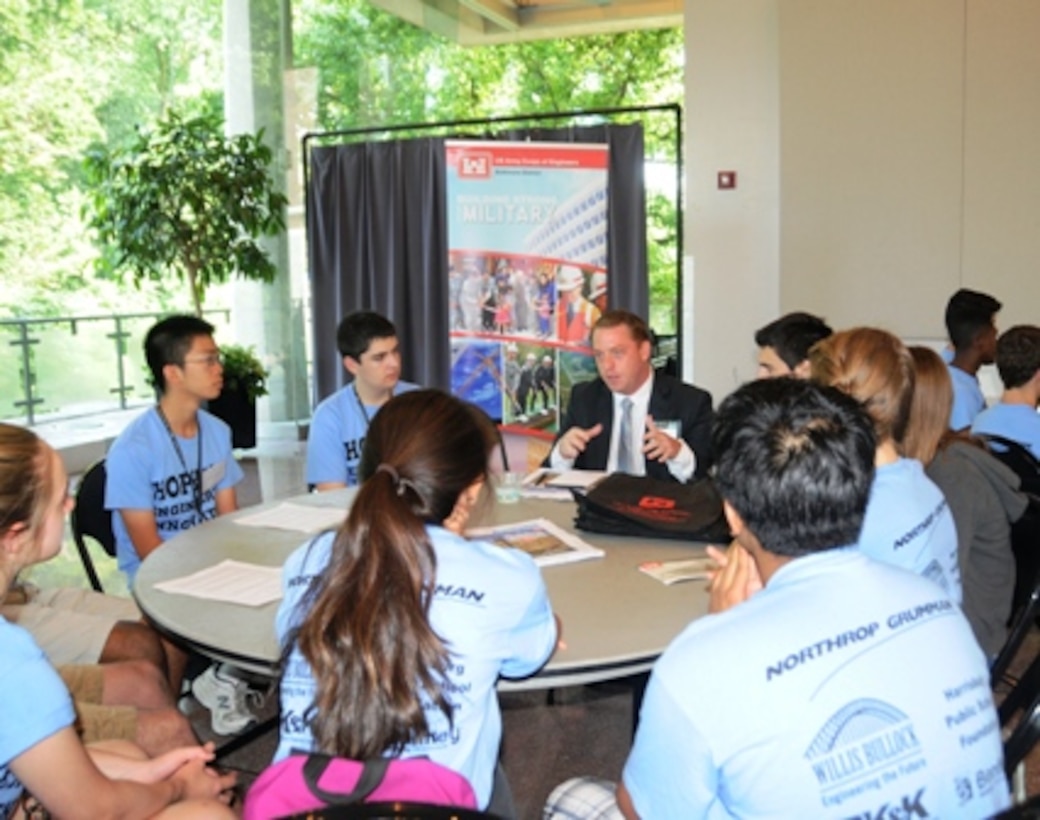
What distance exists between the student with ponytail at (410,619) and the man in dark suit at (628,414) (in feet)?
5.78

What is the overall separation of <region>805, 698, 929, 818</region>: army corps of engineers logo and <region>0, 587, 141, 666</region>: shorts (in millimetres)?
1813

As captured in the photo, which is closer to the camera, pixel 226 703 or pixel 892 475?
pixel 892 475

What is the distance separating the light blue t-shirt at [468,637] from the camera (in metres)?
1.44

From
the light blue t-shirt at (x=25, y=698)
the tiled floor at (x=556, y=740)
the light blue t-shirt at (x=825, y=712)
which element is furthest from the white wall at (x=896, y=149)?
the light blue t-shirt at (x=25, y=698)

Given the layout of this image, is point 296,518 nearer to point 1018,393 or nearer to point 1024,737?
point 1024,737

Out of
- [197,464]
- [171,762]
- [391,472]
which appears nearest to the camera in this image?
[391,472]

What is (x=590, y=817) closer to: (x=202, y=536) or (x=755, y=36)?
(x=202, y=536)

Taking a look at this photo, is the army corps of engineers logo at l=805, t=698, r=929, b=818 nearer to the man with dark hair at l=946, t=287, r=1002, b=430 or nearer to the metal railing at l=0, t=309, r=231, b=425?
the man with dark hair at l=946, t=287, r=1002, b=430

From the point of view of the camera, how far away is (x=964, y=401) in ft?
13.2

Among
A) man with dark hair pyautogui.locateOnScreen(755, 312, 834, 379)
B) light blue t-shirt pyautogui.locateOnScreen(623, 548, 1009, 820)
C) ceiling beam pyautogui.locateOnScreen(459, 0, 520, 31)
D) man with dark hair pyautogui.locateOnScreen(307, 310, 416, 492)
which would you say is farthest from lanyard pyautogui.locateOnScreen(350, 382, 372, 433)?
ceiling beam pyautogui.locateOnScreen(459, 0, 520, 31)

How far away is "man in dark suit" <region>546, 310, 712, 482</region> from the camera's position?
11.2 ft

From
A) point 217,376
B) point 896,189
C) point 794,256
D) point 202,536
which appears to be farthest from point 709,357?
point 202,536

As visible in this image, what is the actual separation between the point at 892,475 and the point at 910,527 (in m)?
0.11

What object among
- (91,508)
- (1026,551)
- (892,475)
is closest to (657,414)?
(1026,551)
